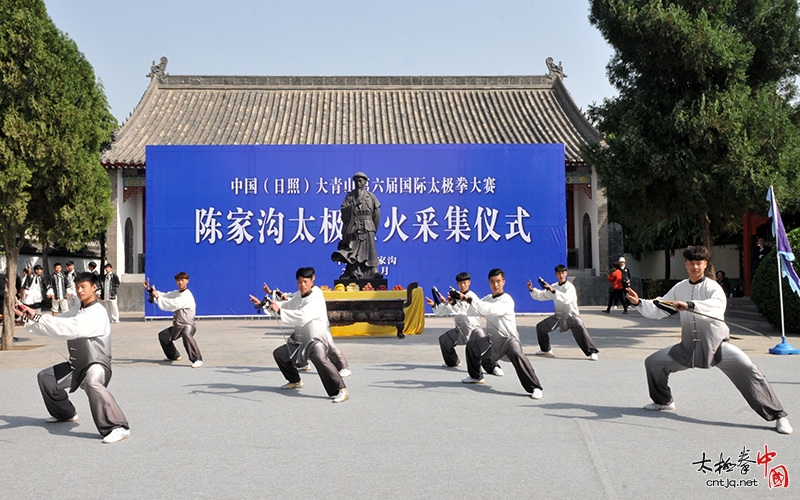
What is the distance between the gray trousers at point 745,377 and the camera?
5.19m

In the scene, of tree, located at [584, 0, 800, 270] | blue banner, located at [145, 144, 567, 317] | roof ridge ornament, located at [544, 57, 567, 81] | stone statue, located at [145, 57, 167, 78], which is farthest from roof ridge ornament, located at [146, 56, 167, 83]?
tree, located at [584, 0, 800, 270]

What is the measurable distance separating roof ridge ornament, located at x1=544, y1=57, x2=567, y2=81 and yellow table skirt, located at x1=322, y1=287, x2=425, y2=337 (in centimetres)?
1341

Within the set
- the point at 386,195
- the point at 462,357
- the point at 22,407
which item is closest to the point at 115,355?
the point at 22,407

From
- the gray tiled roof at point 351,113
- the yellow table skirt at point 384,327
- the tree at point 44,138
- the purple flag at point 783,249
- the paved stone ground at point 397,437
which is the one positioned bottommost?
the paved stone ground at point 397,437

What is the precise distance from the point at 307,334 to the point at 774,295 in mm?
8506

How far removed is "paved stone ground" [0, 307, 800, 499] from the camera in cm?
406

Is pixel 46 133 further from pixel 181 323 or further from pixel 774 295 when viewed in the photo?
pixel 774 295

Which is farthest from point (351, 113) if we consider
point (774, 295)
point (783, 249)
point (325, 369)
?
point (325, 369)

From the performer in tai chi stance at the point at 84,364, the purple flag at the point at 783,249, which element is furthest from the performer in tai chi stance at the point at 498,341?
the purple flag at the point at 783,249

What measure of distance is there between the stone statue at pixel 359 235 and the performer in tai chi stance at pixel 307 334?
661 centimetres

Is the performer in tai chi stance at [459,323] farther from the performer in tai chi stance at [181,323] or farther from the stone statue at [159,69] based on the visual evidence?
the stone statue at [159,69]

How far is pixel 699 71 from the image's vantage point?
11.3 metres

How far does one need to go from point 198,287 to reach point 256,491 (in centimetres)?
1365

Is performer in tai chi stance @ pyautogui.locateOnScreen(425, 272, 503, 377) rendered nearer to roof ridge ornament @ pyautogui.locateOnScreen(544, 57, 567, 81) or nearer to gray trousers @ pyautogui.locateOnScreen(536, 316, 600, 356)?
gray trousers @ pyautogui.locateOnScreen(536, 316, 600, 356)
